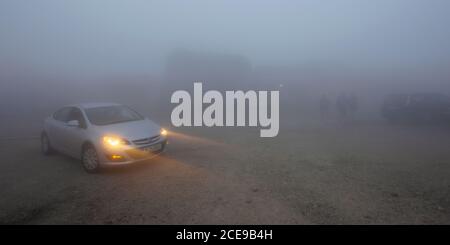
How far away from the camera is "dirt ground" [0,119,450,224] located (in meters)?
4.79

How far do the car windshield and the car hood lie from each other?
13.2 inches

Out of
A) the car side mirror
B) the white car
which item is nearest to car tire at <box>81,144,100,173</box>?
the white car

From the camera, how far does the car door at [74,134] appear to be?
24.3 feet

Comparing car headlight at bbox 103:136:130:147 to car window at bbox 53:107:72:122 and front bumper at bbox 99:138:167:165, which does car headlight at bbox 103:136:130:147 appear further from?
car window at bbox 53:107:72:122

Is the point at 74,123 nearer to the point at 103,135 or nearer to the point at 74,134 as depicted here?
the point at 74,134

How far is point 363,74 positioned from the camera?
4291 cm

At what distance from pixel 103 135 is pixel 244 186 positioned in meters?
3.24

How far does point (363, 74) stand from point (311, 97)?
13261 mm

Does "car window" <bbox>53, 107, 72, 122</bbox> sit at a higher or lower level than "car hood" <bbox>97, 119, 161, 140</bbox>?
higher
